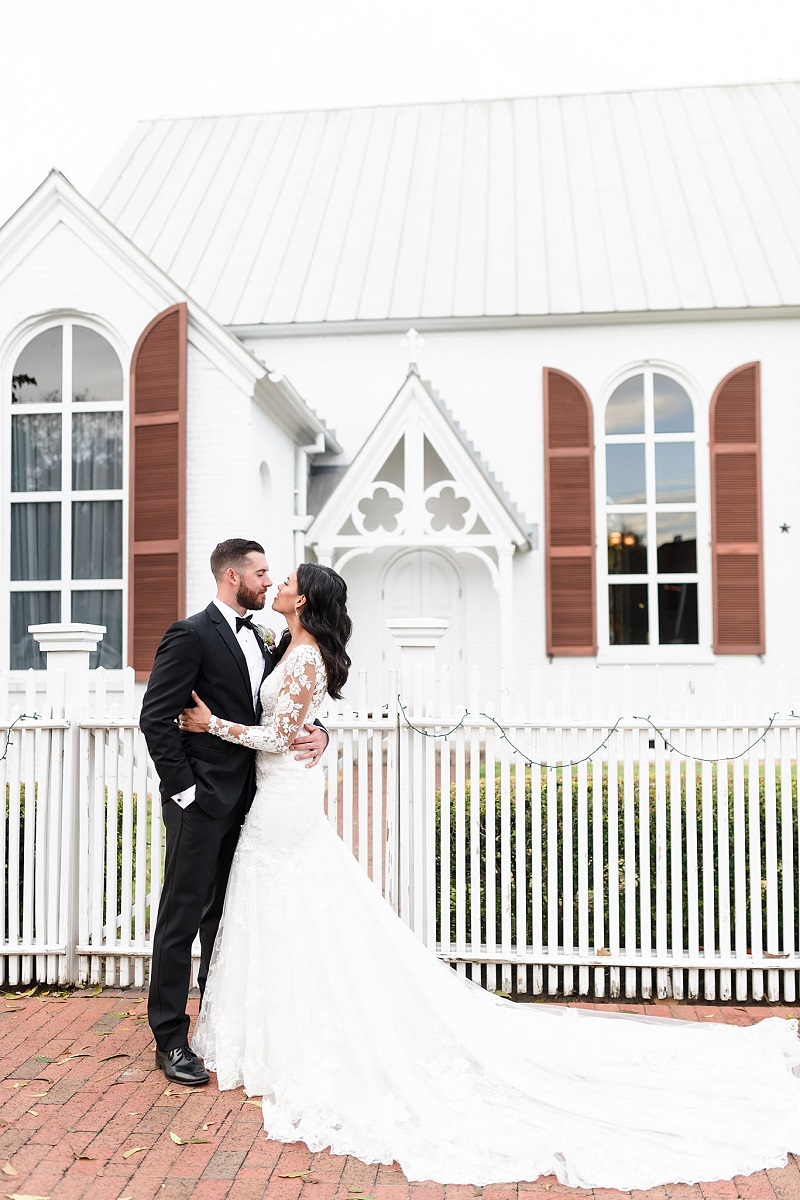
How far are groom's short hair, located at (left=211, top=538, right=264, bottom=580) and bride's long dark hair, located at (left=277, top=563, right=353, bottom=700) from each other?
319mm

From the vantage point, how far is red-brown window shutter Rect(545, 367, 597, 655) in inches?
496

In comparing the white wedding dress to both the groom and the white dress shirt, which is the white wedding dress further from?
the white dress shirt

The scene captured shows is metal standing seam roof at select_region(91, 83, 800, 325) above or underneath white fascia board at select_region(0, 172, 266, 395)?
above

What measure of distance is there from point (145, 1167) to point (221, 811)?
53.0 inches

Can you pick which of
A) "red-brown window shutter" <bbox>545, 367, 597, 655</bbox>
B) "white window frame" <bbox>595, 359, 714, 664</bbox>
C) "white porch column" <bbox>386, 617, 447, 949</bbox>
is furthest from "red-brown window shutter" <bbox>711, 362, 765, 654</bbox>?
"white porch column" <bbox>386, 617, 447, 949</bbox>

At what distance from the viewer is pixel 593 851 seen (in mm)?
5551

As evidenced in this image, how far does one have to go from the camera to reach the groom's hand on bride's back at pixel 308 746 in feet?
14.8

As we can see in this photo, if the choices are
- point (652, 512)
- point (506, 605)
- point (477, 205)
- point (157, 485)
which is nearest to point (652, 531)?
point (652, 512)

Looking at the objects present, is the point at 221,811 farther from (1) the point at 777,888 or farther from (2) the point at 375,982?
(1) the point at 777,888

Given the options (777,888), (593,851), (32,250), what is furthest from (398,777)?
(32,250)

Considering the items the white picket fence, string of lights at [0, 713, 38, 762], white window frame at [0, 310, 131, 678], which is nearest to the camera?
the white picket fence

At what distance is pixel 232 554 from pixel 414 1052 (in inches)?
86.8

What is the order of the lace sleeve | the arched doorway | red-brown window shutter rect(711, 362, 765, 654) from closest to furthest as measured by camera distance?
the lace sleeve < red-brown window shutter rect(711, 362, 765, 654) < the arched doorway

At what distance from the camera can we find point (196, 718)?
14.5 ft
